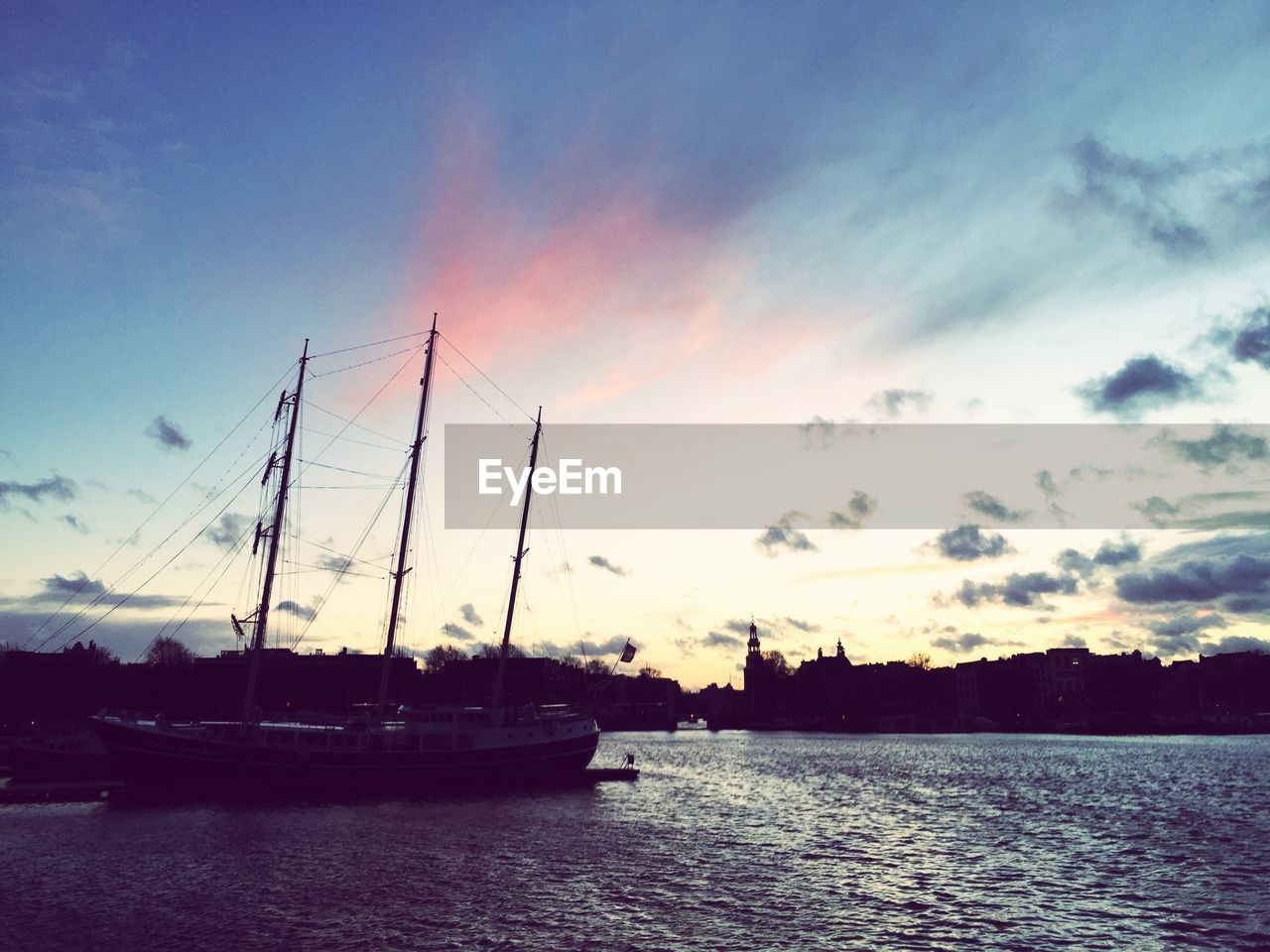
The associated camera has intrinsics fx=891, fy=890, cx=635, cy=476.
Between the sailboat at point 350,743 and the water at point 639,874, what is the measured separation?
627 centimetres

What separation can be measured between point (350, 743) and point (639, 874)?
37.1m

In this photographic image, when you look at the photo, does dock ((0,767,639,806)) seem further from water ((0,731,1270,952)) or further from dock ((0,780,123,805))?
water ((0,731,1270,952))

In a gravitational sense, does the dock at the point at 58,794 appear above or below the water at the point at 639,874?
below

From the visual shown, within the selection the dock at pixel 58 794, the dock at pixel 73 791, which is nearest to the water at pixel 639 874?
the dock at pixel 58 794

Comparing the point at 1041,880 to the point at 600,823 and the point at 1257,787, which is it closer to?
the point at 600,823

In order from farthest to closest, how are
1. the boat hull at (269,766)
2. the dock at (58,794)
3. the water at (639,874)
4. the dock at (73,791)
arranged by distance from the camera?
the boat hull at (269,766) → the dock at (73,791) → the dock at (58,794) → the water at (639,874)

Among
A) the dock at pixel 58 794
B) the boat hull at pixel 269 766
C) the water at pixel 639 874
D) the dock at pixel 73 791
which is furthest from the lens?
the boat hull at pixel 269 766

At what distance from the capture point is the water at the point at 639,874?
31.0m

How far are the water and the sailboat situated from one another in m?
6.27

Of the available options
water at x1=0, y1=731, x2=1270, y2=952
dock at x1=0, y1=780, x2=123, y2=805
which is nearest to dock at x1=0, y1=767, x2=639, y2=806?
dock at x1=0, y1=780, x2=123, y2=805

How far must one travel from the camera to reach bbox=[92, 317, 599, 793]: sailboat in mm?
65625

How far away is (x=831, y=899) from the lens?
37281 millimetres

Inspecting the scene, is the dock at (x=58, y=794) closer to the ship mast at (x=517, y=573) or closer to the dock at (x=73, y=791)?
the dock at (x=73, y=791)

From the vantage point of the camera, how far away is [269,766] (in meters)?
67.5
